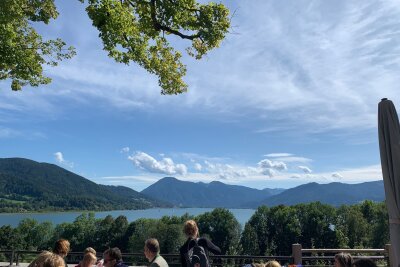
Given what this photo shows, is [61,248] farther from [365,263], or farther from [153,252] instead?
[365,263]

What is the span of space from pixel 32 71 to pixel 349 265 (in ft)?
27.3

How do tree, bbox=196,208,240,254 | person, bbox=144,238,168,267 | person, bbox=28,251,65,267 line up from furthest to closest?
1. tree, bbox=196,208,240,254
2. person, bbox=144,238,168,267
3. person, bbox=28,251,65,267

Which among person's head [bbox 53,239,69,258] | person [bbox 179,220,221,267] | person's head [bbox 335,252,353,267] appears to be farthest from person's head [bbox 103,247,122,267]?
person's head [bbox 335,252,353,267]

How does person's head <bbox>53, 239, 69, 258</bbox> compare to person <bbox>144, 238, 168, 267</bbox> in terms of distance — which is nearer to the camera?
person <bbox>144, 238, 168, 267</bbox>

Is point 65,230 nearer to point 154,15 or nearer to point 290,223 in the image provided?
point 290,223

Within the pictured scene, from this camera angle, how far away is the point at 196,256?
540 cm

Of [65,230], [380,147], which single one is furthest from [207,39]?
[65,230]

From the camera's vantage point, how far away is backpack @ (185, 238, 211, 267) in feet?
17.7

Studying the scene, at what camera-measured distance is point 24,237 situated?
8400 centimetres

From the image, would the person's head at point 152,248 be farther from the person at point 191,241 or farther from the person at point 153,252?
the person at point 191,241

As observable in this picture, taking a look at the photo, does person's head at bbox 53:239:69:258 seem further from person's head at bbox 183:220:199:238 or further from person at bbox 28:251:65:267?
person at bbox 28:251:65:267

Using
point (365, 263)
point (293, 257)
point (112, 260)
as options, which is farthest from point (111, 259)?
point (293, 257)

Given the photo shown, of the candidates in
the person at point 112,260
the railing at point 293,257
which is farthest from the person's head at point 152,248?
the railing at point 293,257

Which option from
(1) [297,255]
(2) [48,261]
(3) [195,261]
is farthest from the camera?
(1) [297,255]
